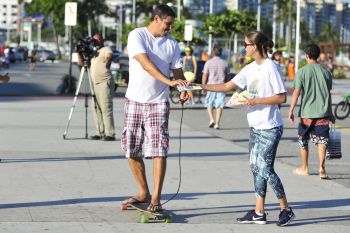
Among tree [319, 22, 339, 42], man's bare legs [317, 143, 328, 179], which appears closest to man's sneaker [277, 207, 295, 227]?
man's bare legs [317, 143, 328, 179]

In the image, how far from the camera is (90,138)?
16141 mm

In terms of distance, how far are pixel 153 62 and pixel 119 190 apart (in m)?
2.23

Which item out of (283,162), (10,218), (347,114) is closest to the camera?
(10,218)

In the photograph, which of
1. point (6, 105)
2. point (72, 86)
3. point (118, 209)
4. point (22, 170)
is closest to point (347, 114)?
point (6, 105)

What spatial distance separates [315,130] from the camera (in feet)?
39.5

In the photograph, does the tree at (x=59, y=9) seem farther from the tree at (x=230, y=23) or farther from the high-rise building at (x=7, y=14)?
the tree at (x=230, y=23)

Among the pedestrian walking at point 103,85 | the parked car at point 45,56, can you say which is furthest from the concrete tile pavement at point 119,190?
the parked car at point 45,56

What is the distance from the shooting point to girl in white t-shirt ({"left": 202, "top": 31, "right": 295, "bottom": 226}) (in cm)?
861

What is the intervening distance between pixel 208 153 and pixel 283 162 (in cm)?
135

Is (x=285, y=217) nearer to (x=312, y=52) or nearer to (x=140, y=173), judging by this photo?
(x=140, y=173)

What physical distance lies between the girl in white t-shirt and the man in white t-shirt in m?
0.48

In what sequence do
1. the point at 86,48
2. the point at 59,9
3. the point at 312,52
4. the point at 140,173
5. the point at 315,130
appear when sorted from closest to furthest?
the point at 140,173
the point at 312,52
the point at 315,130
the point at 86,48
the point at 59,9

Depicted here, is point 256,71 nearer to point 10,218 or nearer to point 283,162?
point 10,218

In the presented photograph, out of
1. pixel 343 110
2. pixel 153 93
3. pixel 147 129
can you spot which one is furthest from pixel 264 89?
pixel 343 110
